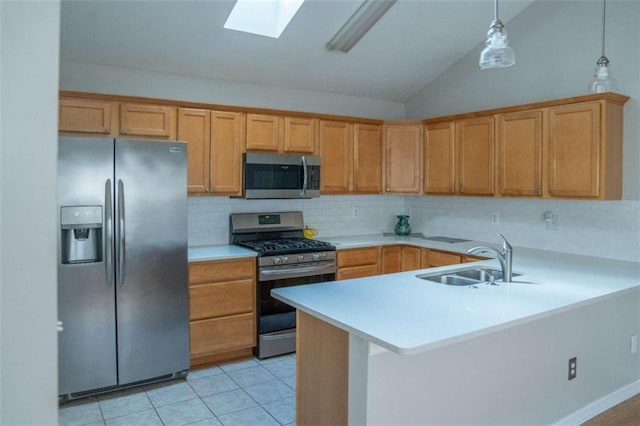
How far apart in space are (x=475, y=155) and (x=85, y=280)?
3.39m

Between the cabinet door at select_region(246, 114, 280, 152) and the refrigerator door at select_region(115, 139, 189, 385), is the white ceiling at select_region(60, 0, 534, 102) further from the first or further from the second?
the refrigerator door at select_region(115, 139, 189, 385)

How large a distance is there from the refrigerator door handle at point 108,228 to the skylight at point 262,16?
1.57 metres

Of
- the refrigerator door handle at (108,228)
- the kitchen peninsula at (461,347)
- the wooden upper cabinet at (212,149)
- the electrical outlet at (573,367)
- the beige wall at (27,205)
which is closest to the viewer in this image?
the beige wall at (27,205)

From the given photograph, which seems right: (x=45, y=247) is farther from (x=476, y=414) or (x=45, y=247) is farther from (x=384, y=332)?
(x=476, y=414)

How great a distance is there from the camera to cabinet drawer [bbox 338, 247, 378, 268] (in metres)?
4.33

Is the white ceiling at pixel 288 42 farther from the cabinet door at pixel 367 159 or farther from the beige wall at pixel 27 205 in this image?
the beige wall at pixel 27 205

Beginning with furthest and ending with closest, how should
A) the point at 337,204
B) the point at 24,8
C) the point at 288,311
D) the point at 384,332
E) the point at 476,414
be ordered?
the point at 337,204
the point at 288,311
the point at 476,414
the point at 384,332
the point at 24,8

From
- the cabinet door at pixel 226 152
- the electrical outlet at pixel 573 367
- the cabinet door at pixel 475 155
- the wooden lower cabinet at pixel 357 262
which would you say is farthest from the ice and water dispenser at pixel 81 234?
the cabinet door at pixel 475 155

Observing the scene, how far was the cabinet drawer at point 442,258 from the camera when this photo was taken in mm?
4092

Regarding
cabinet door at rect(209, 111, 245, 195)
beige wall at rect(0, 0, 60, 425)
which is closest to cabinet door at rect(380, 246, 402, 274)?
cabinet door at rect(209, 111, 245, 195)

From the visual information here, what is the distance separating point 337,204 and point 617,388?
9.64 ft

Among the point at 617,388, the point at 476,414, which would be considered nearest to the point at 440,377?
the point at 476,414

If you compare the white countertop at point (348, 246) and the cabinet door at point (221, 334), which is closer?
the cabinet door at point (221, 334)

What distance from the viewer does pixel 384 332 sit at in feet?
5.64
